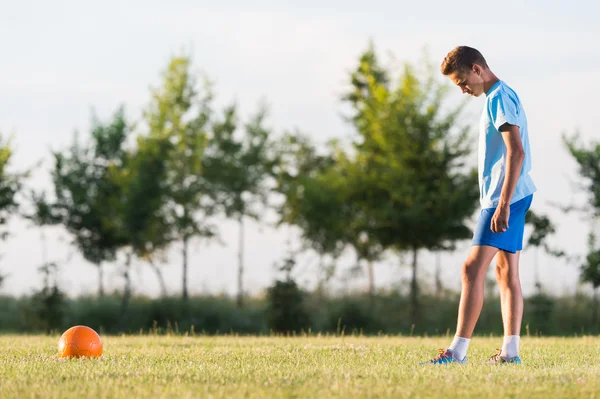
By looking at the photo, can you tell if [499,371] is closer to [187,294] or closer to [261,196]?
[187,294]

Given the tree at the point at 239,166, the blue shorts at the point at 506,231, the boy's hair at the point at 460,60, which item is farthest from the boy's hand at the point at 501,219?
the tree at the point at 239,166

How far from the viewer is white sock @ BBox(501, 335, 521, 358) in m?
7.54

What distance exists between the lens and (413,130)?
27.3 m

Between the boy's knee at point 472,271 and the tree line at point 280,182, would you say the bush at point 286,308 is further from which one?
the boy's knee at point 472,271

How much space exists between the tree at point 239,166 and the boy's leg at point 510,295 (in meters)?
26.0

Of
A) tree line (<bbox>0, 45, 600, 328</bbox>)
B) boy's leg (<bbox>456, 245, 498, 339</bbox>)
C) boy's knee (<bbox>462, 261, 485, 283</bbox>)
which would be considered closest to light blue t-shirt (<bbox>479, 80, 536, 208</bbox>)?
boy's leg (<bbox>456, 245, 498, 339</bbox>)

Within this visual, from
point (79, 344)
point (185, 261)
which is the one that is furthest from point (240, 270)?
point (79, 344)

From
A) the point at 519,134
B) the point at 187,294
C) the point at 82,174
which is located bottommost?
the point at 187,294

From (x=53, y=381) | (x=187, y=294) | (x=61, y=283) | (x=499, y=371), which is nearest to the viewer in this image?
(x=53, y=381)

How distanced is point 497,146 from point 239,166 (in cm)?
2758

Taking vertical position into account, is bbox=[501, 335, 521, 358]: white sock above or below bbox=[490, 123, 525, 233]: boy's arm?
below

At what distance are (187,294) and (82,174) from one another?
644 centimetres

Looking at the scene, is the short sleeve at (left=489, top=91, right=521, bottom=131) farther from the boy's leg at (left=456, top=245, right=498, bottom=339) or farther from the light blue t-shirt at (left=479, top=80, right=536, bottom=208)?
the boy's leg at (left=456, top=245, right=498, bottom=339)

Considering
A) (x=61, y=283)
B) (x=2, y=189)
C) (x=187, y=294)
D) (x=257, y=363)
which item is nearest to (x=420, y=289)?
(x=187, y=294)
